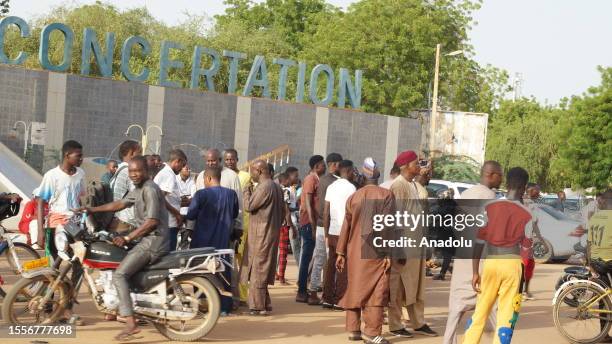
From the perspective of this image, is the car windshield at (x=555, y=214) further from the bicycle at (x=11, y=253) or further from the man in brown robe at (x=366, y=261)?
the bicycle at (x=11, y=253)

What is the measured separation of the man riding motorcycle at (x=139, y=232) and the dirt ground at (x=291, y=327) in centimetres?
48

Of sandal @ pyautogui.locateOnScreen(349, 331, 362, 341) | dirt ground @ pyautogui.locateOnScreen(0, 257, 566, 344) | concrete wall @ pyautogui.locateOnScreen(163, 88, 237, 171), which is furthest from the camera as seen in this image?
concrete wall @ pyautogui.locateOnScreen(163, 88, 237, 171)

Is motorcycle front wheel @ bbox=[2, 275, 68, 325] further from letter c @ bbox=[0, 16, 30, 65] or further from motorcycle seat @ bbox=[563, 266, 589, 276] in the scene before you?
letter c @ bbox=[0, 16, 30, 65]

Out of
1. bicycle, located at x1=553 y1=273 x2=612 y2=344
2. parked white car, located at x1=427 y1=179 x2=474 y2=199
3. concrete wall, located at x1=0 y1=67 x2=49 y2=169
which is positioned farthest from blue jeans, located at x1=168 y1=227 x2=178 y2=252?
concrete wall, located at x1=0 y1=67 x2=49 y2=169

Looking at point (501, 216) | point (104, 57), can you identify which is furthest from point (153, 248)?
point (104, 57)

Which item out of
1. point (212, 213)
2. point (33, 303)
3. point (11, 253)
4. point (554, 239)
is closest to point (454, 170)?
point (554, 239)

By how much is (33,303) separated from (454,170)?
109 ft

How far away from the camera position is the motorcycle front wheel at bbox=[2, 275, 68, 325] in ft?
30.3

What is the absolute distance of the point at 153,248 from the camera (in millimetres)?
9305

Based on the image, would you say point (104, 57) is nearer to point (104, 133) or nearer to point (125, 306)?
point (104, 133)

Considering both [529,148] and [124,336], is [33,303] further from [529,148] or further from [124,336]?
[529,148]

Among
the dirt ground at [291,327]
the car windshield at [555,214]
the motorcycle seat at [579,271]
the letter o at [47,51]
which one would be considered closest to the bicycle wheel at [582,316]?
the dirt ground at [291,327]

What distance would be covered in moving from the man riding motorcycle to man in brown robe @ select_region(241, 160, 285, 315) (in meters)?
2.42

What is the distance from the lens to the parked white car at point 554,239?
945 inches
